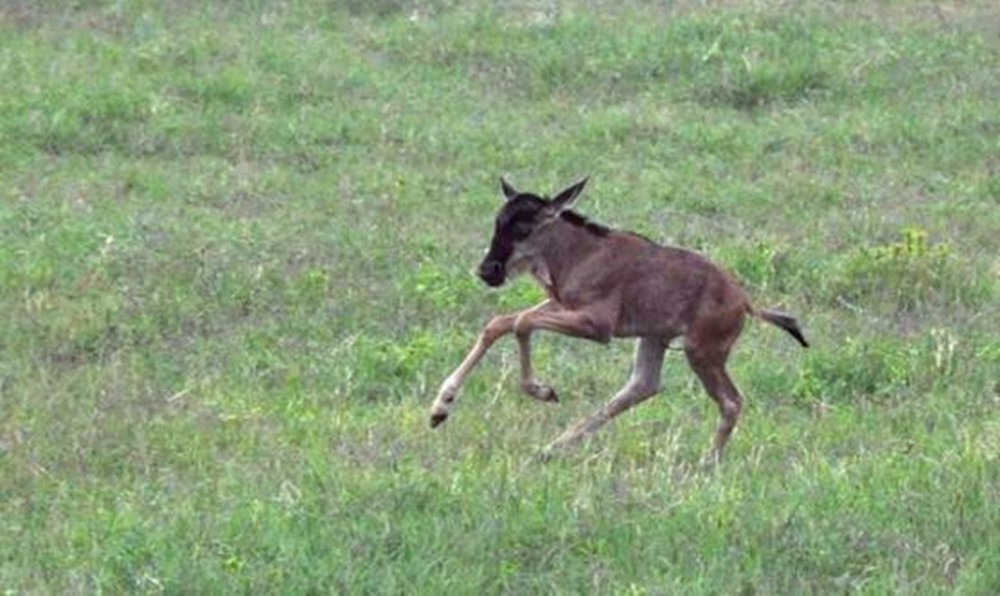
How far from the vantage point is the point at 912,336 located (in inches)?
423

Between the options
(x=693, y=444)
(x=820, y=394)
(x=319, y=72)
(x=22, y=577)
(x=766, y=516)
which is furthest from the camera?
(x=319, y=72)

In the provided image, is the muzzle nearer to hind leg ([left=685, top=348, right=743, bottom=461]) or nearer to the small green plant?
hind leg ([left=685, top=348, right=743, bottom=461])

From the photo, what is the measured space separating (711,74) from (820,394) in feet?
22.1

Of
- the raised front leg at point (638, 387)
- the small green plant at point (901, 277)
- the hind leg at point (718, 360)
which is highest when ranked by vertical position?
the hind leg at point (718, 360)

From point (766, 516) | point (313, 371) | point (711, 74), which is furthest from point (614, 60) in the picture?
point (766, 516)

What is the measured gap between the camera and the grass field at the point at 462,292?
7137 millimetres

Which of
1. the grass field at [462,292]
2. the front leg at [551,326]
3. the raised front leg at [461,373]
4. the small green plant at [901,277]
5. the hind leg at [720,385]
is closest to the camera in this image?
the grass field at [462,292]

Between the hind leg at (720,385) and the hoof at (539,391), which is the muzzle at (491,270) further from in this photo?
the hind leg at (720,385)

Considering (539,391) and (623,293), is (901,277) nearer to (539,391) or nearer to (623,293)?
(623,293)

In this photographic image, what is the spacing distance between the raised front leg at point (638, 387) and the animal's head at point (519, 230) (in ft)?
1.75

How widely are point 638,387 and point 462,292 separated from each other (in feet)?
8.46

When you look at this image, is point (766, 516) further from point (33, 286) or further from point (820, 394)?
point (33, 286)

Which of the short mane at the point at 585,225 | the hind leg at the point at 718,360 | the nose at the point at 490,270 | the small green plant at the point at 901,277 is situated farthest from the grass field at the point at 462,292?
the short mane at the point at 585,225

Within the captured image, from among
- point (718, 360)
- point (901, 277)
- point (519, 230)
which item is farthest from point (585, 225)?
point (901, 277)
